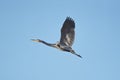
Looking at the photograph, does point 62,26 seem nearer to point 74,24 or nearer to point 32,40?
point 74,24

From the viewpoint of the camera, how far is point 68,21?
46.8ft

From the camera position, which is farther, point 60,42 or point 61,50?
point 60,42

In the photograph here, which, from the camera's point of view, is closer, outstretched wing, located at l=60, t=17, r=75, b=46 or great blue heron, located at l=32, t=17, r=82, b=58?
great blue heron, located at l=32, t=17, r=82, b=58

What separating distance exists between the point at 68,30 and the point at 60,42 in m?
0.89

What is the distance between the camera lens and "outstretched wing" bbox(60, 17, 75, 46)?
1388 cm

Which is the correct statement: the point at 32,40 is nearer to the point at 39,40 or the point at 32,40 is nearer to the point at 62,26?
the point at 39,40


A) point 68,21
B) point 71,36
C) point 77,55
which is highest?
point 68,21

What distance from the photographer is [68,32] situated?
14.1 meters

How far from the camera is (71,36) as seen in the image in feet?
45.5

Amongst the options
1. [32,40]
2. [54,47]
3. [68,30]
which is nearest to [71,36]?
[68,30]

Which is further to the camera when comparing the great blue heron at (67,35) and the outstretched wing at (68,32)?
the outstretched wing at (68,32)

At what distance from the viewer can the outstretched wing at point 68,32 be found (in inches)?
547

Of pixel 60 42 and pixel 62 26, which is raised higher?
pixel 62 26

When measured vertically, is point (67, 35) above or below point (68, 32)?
below
